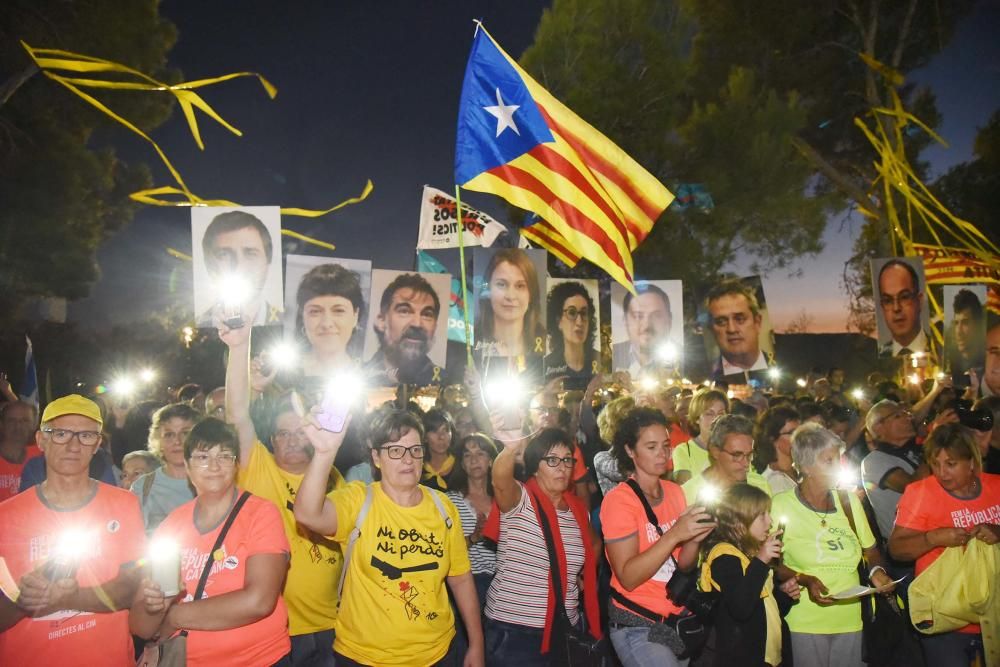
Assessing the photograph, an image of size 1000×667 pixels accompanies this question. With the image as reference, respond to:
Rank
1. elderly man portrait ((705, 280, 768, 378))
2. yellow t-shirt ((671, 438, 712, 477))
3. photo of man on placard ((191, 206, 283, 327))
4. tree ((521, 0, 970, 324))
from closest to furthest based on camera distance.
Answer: photo of man on placard ((191, 206, 283, 327)), yellow t-shirt ((671, 438, 712, 477)), elderly man portrait ((705, 280, 768, 378)), tree ((521, 0, 970, 324))

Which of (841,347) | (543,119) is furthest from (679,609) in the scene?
(841,347)

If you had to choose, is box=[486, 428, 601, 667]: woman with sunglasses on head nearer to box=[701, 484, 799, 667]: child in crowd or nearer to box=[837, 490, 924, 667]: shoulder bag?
box=[701, 484, 799, 667]: child in crowd

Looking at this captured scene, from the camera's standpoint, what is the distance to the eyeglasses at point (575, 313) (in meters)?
7.65

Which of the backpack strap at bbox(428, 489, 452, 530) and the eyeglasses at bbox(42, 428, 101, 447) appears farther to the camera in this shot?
the backpack strap at bbox(428, 489, 452, 530)

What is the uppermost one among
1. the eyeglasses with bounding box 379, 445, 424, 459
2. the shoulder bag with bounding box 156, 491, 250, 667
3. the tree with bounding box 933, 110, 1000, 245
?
the tree with bounding box 933, 110, 1000, 245

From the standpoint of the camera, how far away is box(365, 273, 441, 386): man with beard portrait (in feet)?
21.6

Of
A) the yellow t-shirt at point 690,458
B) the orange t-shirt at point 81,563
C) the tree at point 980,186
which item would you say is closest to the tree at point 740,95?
the tree at point 980,186

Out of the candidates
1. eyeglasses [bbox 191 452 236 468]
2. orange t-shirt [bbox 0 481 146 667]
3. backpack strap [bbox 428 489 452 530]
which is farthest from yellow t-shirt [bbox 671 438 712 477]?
orange t-shirt [bbox 0 481 146 667]

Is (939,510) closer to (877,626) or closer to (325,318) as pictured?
(877,626)

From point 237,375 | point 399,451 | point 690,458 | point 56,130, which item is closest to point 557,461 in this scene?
point 399,451

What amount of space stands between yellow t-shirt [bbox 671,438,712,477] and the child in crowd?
2194 millimetres

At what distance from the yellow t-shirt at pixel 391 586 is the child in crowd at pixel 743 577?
1.32 meters

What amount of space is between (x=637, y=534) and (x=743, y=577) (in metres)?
0.54

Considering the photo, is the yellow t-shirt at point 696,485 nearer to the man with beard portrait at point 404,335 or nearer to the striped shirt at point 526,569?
the striped shirt at point 526,569
